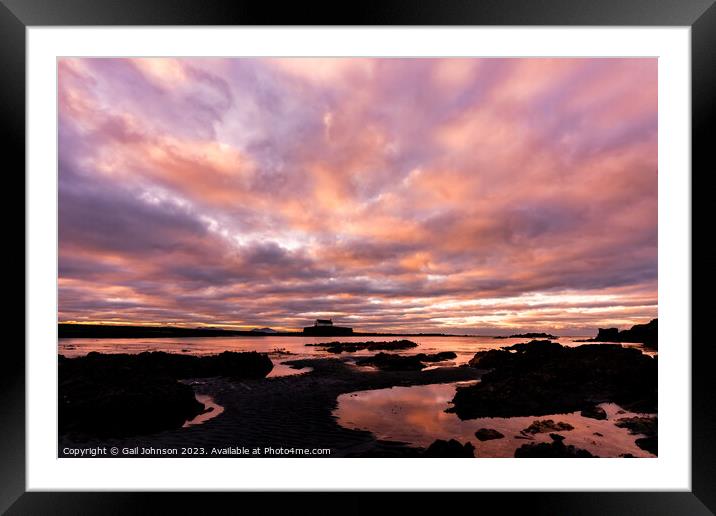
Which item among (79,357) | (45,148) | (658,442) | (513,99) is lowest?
(658,442)

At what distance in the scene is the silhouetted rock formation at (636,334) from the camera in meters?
2.17

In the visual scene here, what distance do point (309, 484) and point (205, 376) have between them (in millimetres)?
2863

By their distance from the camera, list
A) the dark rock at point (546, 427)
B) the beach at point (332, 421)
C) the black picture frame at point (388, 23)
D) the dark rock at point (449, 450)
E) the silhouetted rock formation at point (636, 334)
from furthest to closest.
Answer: the dark rock at point (546, 427) < the beach at point (332, 421) < the dark rock at point (449, 450) < the silhouetted rock formation at point (636, 334) < the black picture frame at point (388, 23)

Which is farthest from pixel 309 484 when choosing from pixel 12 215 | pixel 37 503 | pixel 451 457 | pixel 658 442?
pixel 12 215

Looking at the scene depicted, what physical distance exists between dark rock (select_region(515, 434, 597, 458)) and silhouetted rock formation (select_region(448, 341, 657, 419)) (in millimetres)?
492

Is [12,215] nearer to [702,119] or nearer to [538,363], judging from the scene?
[702,119]

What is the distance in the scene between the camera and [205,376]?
4.18 metres

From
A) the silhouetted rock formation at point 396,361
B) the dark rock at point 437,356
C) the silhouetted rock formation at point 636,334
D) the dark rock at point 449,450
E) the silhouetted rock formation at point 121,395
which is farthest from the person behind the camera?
the silhouetted rock formation at point 396,361

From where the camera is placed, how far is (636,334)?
2668 millimetres

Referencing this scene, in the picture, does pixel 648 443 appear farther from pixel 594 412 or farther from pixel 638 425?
pixel 594 412

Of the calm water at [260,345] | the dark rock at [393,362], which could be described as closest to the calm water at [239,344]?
the calm water at [260,345]

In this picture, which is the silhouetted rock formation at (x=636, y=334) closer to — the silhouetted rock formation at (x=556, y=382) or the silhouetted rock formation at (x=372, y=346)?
the silhouetted rock formation at (x=556, y=382)

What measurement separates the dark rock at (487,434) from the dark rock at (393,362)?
8.70ft

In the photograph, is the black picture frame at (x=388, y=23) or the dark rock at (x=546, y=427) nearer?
the black picture frame at (x=388, y=23)
